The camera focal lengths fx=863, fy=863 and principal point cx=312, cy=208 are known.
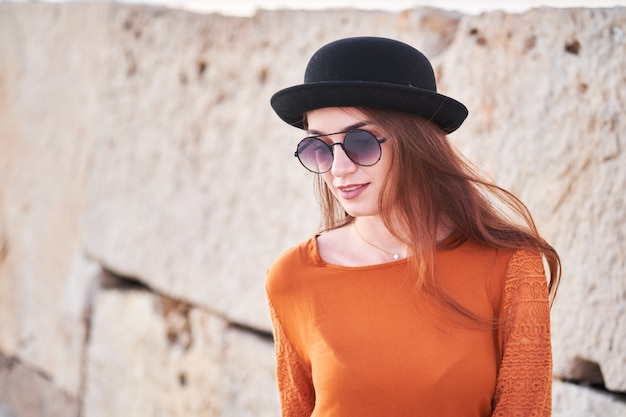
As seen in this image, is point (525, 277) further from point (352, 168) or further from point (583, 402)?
point (583, 402)

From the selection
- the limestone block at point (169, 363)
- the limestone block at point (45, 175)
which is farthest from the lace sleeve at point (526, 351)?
the limestone block at point (45, 175)

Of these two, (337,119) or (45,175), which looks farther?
(45,175)

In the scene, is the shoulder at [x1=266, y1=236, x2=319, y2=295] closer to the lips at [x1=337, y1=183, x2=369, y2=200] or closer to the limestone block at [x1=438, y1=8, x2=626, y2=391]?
the lips at [x1=337, y1=183, x2=369, y2=200]

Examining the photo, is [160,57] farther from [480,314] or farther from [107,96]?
[480,314]

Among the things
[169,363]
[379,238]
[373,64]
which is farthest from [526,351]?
[169,363]

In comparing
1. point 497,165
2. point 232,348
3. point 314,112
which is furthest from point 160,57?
point 314,112

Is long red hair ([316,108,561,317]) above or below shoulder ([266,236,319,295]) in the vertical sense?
above

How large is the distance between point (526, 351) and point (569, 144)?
983 millimetres

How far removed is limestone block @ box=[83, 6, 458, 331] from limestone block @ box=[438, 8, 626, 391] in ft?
1.17

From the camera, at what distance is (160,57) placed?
4.25 m

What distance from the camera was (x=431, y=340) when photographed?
1675mm

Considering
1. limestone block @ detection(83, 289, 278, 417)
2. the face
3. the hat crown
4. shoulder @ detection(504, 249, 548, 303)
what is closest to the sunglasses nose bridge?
the face

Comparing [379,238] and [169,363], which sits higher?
[379,238]

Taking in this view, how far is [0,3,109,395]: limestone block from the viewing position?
193 inches
